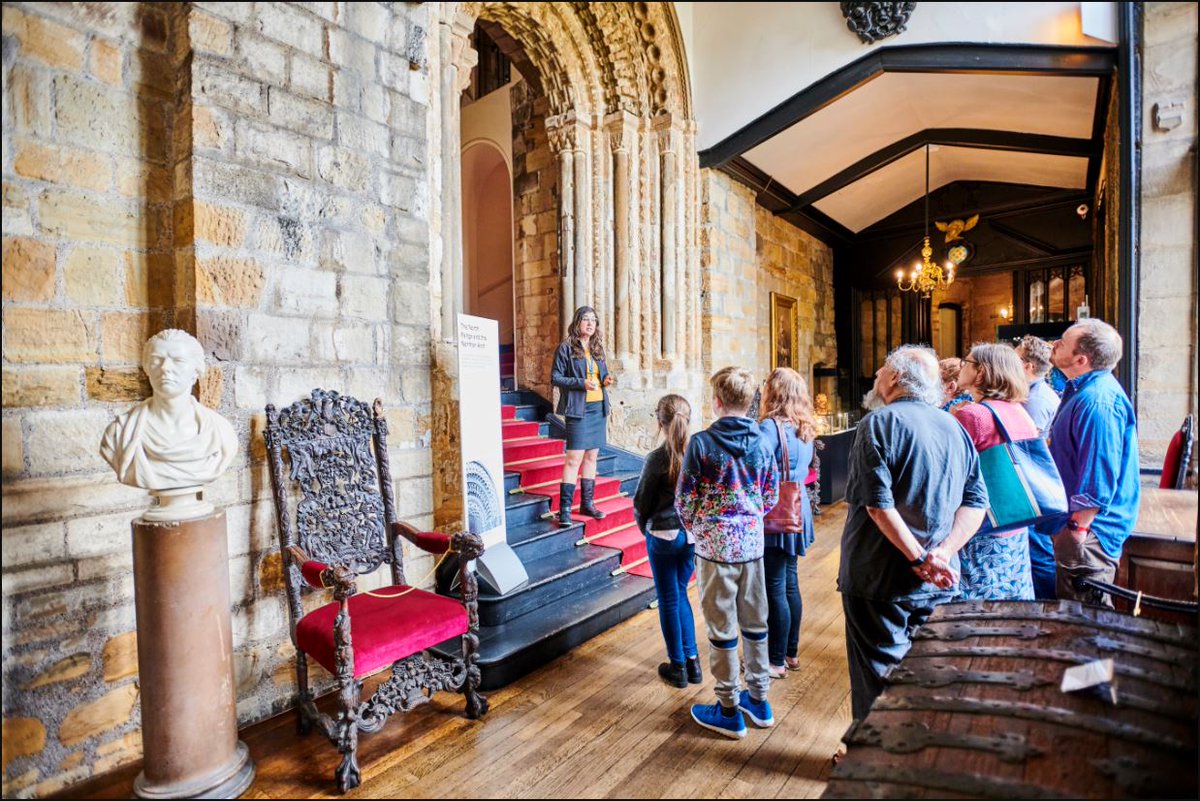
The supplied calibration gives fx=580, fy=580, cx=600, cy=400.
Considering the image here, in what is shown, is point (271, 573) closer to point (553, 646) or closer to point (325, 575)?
point (325, 575)

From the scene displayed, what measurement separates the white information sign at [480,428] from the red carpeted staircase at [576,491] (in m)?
0.83

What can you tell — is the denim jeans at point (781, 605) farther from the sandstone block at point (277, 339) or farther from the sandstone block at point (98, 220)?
the sandstone block at point (98, 220)

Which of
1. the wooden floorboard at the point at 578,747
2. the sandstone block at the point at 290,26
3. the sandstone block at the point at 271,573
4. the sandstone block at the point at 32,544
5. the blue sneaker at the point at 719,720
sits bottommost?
the wooden floorboard at the point at 578,747

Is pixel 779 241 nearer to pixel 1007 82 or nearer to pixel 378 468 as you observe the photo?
pixel 1007 82

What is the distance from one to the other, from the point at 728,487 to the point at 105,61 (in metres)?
2.72

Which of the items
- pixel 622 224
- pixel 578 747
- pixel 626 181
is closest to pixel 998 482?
pixel 578 747

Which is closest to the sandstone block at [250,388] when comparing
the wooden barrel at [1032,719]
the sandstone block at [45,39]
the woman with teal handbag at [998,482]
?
the sandstone block at [45,39]

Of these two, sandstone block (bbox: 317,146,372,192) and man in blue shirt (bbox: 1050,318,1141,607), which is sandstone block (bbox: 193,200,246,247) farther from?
man in blue shirt (bbox: 1050,318,1141,607)

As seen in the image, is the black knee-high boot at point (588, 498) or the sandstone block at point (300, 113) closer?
the sandstone block at point (300, 113)

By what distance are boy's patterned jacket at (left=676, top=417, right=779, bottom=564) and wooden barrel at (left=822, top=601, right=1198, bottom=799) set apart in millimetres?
654

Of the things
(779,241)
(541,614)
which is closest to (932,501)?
(541,614)

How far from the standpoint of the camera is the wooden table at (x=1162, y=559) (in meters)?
2.24

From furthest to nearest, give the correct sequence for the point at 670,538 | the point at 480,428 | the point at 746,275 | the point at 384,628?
the point at 746,275 → the point at 480,428 → the point at 670,538 → the point at 384,628

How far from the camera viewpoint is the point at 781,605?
2529 mm
